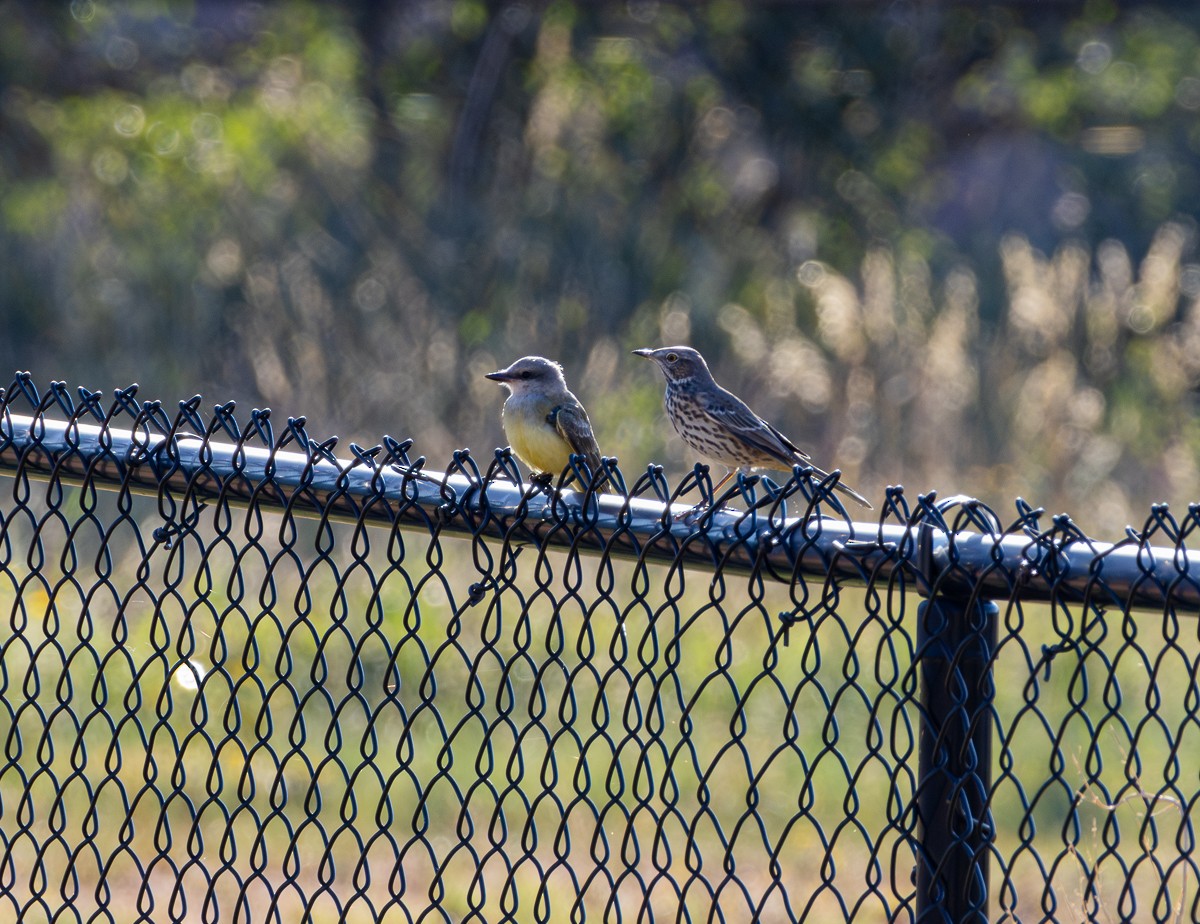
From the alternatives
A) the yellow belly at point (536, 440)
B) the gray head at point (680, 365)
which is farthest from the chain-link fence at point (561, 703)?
the gray head at point (680, 365)

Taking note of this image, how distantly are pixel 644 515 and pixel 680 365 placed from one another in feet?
10.2

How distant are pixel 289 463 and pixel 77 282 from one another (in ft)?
27.0

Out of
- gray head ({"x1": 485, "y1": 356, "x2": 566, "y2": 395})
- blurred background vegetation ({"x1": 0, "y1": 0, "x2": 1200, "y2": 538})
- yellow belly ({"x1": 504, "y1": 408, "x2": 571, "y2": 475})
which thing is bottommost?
yellow belly ({"x1": 504, "y1": 408, "x2": 571, "y2": 475})

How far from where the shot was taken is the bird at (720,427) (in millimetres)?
5055

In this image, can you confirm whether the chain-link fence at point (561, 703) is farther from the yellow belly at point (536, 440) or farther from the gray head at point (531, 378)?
the gray head at point (531, 378)

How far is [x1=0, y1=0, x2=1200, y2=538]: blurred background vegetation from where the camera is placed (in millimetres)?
8812

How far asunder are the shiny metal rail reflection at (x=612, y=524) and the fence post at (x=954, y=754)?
1.9 inches

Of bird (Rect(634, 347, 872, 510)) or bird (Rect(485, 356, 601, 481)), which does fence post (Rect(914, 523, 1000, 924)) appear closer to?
bird (Rect(485, 356, 601, 481))

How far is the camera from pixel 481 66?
47.3 feet

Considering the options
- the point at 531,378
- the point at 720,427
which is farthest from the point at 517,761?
the point at 720,427

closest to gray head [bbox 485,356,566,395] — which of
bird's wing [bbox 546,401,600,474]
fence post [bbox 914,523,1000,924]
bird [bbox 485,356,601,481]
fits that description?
bird [bbox 485,356,601,481]

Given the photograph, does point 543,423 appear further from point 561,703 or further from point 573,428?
point 561,703

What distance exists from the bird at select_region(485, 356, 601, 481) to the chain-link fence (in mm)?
413

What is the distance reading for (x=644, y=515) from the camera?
2.54 meters
